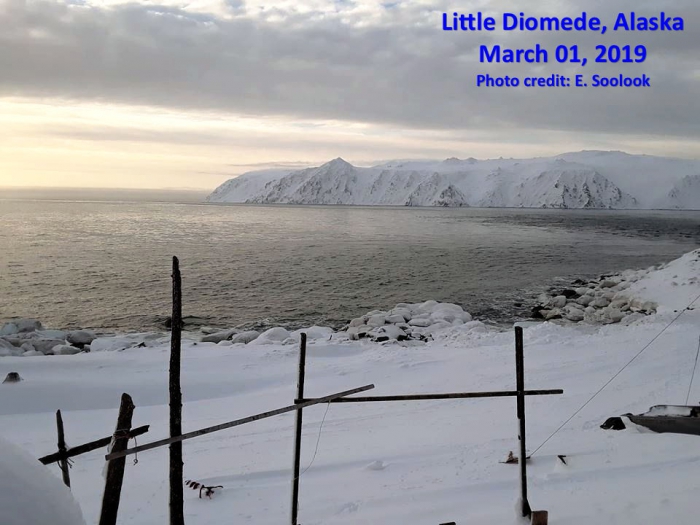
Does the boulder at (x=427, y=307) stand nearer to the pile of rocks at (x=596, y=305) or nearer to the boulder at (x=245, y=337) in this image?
the pile of rocks at (x=596, y=305)

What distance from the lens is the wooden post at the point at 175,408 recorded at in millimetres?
5113

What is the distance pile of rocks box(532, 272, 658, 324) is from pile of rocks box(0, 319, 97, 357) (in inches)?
727

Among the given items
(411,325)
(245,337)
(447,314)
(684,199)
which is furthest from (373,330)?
(684,199)

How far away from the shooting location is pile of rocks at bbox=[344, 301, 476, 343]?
18.0 m

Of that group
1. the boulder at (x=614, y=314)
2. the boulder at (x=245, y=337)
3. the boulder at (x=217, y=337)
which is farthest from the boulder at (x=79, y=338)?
the boulder at (x=614, y=314)

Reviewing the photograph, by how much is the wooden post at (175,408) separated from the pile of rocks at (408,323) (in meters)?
12.3

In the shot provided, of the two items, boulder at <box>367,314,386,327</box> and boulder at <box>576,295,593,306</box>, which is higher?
boulder at <box>576,295,593,306</box>

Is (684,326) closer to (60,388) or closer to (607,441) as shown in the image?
(607,441)

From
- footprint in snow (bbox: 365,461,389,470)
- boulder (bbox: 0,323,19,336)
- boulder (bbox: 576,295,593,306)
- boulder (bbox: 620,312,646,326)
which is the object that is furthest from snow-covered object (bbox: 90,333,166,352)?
boulder (bbox: 576,295,593,306)

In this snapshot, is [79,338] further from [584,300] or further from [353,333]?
[584,300]

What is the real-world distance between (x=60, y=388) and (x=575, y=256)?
41.5 metres

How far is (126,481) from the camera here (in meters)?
7.84

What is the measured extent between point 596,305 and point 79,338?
72.9ft

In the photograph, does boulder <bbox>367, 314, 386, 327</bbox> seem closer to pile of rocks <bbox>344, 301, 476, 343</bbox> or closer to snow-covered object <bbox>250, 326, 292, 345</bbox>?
pile of rocks <bbox>344, 301, 476, 343</bbox>
